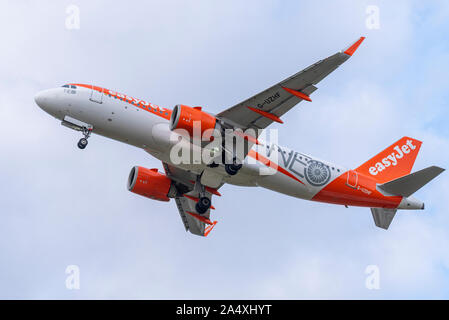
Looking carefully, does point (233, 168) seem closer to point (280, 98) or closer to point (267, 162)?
point (267, 162)

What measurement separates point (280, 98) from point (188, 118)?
557 cm

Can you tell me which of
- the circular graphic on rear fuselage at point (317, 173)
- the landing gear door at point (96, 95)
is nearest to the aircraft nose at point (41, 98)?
the landing gear door at point (96, 95)

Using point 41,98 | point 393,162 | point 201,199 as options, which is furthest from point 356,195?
point 41,98

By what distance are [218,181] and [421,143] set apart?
16.1 meters

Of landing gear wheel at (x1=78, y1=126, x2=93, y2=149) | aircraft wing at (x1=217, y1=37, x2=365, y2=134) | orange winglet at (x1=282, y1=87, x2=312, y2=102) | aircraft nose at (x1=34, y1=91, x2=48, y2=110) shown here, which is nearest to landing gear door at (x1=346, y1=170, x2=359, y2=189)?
aircraft wing at (x1=217, y1=37, x2=365, y2=134)

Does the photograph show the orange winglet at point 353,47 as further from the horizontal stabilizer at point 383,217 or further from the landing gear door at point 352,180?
the horizontal stabilizer at point 383,217

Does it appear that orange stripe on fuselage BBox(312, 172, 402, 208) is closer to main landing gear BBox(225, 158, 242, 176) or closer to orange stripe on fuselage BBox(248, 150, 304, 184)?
orange stripe on fuselage BBox(248, 150, 304, 184)

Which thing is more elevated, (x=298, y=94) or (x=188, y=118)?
(x=298, y=94)

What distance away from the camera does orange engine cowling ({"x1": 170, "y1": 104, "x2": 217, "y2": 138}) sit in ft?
135

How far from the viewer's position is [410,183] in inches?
1873

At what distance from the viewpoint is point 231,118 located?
42.9 meters

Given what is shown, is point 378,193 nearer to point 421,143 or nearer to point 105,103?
point 421,143

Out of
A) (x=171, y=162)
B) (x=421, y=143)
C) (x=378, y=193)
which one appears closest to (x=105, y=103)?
(x=171, y=162)

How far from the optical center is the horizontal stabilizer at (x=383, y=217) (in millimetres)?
49844
